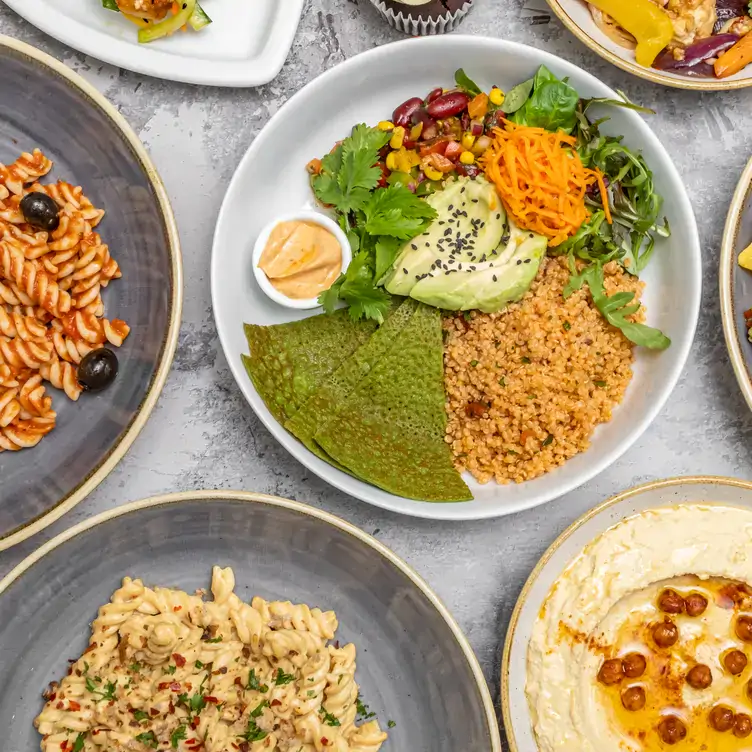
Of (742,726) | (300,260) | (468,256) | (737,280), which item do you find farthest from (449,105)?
(742,726)

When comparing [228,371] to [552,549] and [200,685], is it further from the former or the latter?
[552,549]

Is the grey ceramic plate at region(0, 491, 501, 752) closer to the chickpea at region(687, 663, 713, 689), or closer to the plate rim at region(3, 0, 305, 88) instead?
the chickpea at region(687, 663, 713, 689)

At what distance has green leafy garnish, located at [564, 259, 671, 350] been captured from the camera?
328 cm

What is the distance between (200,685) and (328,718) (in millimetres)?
504

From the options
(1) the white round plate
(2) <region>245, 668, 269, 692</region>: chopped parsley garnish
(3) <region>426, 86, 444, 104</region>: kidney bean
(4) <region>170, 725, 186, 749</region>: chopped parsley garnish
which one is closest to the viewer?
(4) <region>170, 725, 186, 749</region>: chopped parsley garnish

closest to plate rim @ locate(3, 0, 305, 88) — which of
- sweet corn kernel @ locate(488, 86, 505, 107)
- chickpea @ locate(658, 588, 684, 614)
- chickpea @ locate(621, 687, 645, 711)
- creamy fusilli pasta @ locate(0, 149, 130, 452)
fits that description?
creamy fusilli pasta @ locate(0, 149, 130, 452)

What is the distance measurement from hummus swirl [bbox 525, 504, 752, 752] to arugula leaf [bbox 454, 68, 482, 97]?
1837mm

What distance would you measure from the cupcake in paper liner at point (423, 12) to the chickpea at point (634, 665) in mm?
2664

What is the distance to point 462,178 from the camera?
3.35m

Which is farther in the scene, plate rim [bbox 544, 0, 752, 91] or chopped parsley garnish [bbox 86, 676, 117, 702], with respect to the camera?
plate rim [bbox 544, 0, 752, 91]

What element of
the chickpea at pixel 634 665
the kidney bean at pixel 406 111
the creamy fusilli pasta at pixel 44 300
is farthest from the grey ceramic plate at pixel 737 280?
the creamy fusilli pasta at pixel 44 300

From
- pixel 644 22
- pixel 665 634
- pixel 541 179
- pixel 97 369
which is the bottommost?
pixel 665 634

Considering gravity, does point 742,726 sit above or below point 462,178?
below

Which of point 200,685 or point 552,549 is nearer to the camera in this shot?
point 200,685
